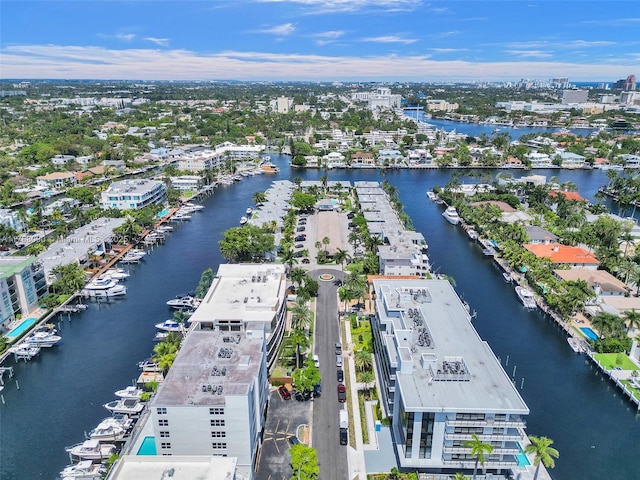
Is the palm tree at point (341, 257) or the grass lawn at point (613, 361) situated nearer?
the grass lawn at point (613, 361)

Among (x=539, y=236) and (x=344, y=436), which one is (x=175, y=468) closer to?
(x=344, y=436)

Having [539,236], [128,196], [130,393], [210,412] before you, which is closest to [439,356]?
[210,412]

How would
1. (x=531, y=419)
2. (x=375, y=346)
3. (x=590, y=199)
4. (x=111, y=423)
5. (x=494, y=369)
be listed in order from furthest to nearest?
(x=590, y=199) → (x=375, y=346) → (x=531, y=419) → (x=111, y=423) → (x=494, y=369)

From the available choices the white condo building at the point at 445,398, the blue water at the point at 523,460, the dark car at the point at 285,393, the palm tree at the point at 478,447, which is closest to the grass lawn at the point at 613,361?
the blue water at the point at 523,460

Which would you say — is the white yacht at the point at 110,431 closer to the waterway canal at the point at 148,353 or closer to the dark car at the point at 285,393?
the waterway canal at the point at 148,353

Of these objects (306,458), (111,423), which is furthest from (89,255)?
(306,458)

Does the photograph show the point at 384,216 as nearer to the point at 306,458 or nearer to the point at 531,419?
the point at 531,419
